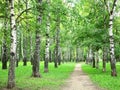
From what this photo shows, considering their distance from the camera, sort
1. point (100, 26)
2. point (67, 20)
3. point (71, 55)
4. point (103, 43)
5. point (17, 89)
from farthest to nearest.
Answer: point (71, 55) → point (100, 26) → point (103, 43) → point (67, 20) → point (17, 89)

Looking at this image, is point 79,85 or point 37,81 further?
point 37,81

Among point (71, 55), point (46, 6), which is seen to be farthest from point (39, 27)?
point (71, 55)

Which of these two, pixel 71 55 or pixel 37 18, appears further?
pixel 71 55

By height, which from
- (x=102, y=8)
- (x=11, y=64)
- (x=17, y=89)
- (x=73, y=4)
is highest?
(x=102, y=8)

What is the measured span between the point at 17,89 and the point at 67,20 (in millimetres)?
5482

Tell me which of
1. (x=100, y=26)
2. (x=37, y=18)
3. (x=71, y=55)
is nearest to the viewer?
(x=37, y=18)

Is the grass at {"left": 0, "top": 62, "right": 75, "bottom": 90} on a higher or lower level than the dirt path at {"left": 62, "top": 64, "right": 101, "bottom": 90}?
higher

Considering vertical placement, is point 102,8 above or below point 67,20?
above

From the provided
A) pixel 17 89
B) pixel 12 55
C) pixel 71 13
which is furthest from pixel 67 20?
pixel 17 89

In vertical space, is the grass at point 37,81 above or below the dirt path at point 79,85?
above

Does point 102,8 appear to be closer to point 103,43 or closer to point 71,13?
point 103,43

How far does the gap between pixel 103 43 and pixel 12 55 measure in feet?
53.7

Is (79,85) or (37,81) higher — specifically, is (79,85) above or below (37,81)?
below

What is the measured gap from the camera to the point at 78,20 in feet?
52.2
